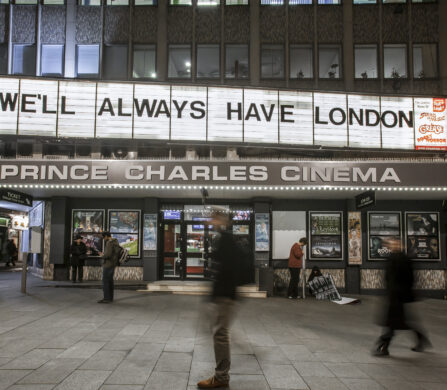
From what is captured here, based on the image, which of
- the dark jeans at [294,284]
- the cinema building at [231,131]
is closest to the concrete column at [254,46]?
the cinema building at [231,131]

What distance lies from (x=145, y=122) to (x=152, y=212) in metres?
3.36

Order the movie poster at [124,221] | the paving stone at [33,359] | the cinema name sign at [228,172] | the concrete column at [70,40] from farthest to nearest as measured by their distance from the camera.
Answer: the concrete column at [70,40]
the movie poster at [124,221]
the cinema name sign at [228,172]
the paving stone at [33,359]

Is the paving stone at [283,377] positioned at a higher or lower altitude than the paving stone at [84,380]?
lower

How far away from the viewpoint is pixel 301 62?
51.5 ft

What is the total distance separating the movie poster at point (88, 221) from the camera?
1426 centimetres

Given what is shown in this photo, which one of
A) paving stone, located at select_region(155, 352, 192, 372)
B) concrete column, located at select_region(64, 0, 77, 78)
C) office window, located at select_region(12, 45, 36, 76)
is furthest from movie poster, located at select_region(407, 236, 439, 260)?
office window, located at select_region(12, 45, 36, 76)

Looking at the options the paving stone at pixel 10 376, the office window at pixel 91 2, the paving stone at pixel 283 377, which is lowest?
the paving stone at pixel 283 377

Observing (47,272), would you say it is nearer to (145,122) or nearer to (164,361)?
(145,122)

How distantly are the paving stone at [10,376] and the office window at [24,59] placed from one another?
13935 mm

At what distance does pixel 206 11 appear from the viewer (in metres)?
15.8

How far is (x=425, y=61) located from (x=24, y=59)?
16.2 meters

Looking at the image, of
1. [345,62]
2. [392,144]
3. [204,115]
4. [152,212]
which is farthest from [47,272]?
[345,62]

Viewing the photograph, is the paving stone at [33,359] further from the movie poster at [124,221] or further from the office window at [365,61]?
the office window at [365,61]

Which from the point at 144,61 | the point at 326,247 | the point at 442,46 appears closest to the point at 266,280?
the point at 326,247
